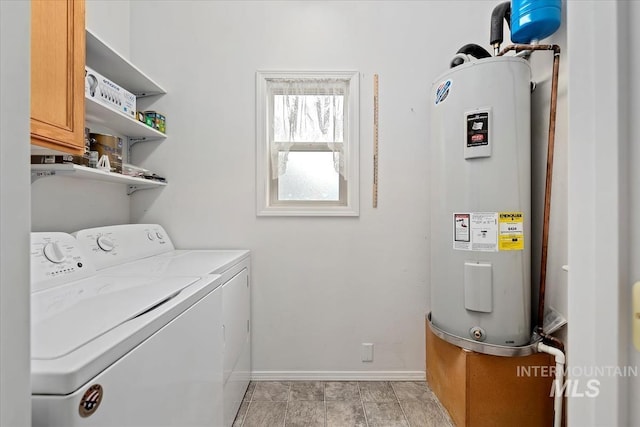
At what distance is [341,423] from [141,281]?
1.30m

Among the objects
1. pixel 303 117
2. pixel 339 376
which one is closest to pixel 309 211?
pixel 303 117

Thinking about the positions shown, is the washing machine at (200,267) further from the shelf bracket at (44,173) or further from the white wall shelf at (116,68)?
the white wall shelf at (116,68)

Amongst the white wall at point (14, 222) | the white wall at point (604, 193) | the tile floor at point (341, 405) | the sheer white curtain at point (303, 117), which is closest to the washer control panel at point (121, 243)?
the sheer white curtain at point (303, 117)

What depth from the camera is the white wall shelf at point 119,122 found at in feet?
4.62

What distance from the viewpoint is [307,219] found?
79.4 inches

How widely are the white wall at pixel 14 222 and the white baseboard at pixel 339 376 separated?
184 centimetres

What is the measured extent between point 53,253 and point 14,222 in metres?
1.07

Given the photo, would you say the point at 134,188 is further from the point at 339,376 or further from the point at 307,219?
the point at 339,376

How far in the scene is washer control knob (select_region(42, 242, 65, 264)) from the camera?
1122 mm

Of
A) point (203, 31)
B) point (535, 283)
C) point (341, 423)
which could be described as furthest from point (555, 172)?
point (203, 31)

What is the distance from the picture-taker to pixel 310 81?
2.03 meters

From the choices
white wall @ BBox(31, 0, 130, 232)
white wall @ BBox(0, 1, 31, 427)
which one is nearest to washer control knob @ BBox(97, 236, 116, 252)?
white wall @ BBox(31, 0, 130, 232)

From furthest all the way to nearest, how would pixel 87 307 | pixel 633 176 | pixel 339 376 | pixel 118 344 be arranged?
1. pixel 339 376
2. pixel 87 307
3. pixel 118 344
4. pixel 633 176

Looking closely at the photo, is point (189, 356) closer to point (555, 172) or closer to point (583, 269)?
point (583, 269)
